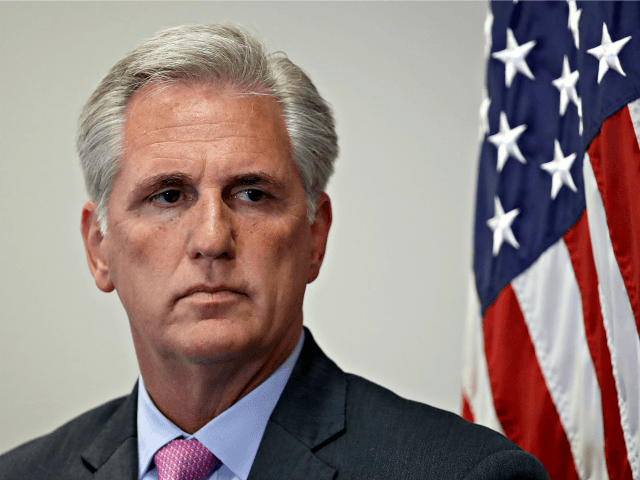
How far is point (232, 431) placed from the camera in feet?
5.45

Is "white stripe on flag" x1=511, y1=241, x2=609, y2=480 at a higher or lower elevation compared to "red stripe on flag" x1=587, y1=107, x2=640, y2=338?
lower

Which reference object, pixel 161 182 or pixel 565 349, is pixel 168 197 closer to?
pixel 161 182

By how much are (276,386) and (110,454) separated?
1.68 ft

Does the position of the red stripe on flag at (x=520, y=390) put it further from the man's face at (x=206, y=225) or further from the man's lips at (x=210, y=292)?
the man's lips at (x=210, y=292)

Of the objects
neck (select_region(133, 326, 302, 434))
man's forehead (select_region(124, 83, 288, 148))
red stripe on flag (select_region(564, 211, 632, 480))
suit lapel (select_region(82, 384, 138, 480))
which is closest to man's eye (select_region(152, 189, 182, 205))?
man's forehead (select_region(124, 83, 288, 148))

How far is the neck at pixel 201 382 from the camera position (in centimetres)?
166

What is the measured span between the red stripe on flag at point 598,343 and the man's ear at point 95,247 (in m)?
1.36

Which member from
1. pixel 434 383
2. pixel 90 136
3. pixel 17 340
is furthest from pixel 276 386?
pixel 17 340

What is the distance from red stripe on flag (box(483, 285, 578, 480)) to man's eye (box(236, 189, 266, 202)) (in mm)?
940

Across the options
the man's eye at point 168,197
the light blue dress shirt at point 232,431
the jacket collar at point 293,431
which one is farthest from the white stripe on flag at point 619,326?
the man's eye at point 168,197

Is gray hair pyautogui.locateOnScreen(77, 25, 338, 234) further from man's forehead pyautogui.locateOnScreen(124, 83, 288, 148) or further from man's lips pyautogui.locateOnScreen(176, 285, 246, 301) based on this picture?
man's lips pyautogui.locateOnScreen(176, 285, 246, 301)

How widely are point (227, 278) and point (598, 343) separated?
113cm

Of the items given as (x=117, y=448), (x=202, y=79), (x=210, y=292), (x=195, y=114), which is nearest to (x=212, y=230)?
(x=210, y=292)

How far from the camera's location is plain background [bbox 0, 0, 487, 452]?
321 cm
